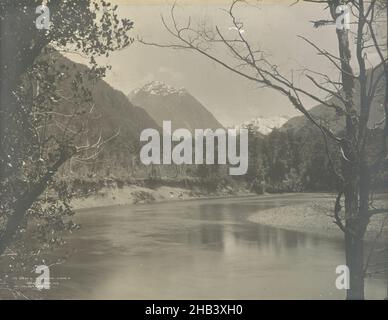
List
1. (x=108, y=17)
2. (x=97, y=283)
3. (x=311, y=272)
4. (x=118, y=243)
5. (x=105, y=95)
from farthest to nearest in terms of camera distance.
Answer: (x=118, y=243)
(x=311, y=272)
(x=97, y=283)
(x=105, y=95)
(x=108, y=17)

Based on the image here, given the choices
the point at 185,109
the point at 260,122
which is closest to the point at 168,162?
the point at 185,109

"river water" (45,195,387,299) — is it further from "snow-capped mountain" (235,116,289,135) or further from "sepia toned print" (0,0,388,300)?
"snow-capped mountain" (235,116,289,135)

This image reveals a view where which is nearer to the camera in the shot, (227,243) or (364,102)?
(364,102)

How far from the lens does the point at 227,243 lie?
20.9 metres

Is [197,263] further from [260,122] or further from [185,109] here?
[185,109]

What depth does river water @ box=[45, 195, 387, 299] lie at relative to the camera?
12.4 metres

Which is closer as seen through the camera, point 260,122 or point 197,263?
point 197,263

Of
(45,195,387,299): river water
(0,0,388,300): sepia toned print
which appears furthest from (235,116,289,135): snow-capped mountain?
(45,195,387,299): river water

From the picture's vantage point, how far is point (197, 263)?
16625 mm

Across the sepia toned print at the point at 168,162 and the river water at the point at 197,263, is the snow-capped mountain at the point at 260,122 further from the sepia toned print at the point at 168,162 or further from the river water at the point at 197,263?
the river water at the point at 197,263

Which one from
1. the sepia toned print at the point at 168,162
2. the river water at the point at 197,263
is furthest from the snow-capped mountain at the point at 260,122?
the river water at the point at 197,263
